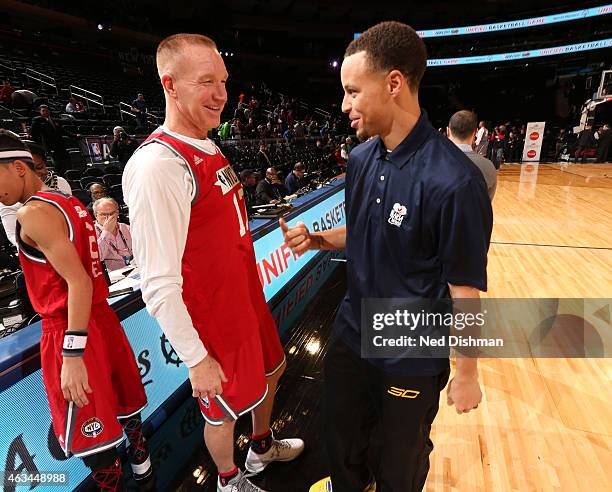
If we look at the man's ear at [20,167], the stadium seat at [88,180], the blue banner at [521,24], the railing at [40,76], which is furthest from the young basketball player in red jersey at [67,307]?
the blue banner at [521,24]

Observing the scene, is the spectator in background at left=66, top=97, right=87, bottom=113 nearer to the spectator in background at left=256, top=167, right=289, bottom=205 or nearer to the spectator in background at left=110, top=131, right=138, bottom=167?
the spectator in background at left=110, top=131, right=138, bottom=167

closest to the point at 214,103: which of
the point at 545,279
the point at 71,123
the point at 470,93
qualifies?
the point at 545,279

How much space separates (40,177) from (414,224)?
2083mm

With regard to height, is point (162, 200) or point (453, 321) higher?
point (162, 200)

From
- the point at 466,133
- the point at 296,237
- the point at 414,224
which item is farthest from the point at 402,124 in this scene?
the point at 466,133

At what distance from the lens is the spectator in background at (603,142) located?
15.2 meters

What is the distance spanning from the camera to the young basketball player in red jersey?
122cm

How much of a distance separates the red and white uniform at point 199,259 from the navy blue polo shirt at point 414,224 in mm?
445

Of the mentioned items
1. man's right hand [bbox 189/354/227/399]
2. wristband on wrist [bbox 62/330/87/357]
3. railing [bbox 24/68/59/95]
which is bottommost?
man's right hand [bbox 189/354/227/399]

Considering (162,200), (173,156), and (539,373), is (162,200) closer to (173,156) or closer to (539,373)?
(173,156)

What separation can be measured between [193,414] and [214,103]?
1858mm

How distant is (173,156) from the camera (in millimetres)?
1155

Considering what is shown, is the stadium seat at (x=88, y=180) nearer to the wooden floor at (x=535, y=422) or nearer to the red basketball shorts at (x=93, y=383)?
the red basketball shorts at (x=93, y=383)

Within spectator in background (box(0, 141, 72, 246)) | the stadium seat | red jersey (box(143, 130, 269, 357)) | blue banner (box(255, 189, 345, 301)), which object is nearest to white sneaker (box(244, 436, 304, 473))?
red jersey (box(143, 130, 269, 357))
